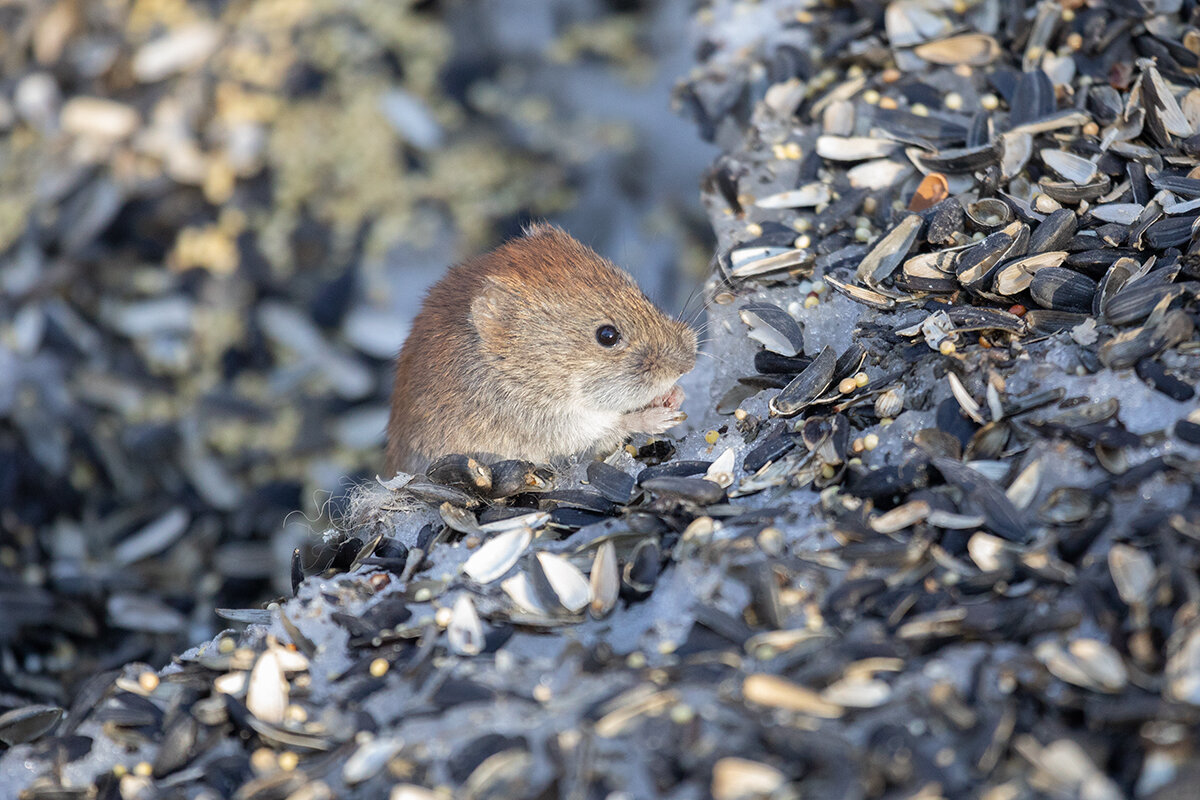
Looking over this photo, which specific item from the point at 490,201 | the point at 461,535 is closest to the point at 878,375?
Result: the point at 461,535

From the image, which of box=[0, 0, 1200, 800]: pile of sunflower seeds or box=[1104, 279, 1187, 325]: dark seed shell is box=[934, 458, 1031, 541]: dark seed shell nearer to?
box=[0, 0, 1200, 800]: pile of sunflower seeds

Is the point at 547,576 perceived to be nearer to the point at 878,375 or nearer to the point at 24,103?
the point at 878,375

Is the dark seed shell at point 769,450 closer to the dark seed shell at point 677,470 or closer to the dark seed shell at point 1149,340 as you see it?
the dark seed shell at point 677,470

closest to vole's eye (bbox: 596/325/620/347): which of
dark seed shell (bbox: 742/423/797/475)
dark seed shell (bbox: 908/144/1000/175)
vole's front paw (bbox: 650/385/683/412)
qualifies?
vole's front paw (bbox: 650/385/683/412)

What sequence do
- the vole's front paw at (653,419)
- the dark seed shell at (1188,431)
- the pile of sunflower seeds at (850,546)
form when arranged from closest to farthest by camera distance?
the pile of sunflower seeds at (850,546) < the dark seed shell at (1188,431) < the vole's front paw at (653,419)

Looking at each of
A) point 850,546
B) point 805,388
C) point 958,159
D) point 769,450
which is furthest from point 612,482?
point 958,159

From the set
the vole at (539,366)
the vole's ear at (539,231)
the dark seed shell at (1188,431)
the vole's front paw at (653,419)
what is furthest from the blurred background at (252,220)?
the dark seed shell at (1188,431)

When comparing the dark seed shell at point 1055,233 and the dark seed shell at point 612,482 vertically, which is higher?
the dark seed shell at point 1055,233
